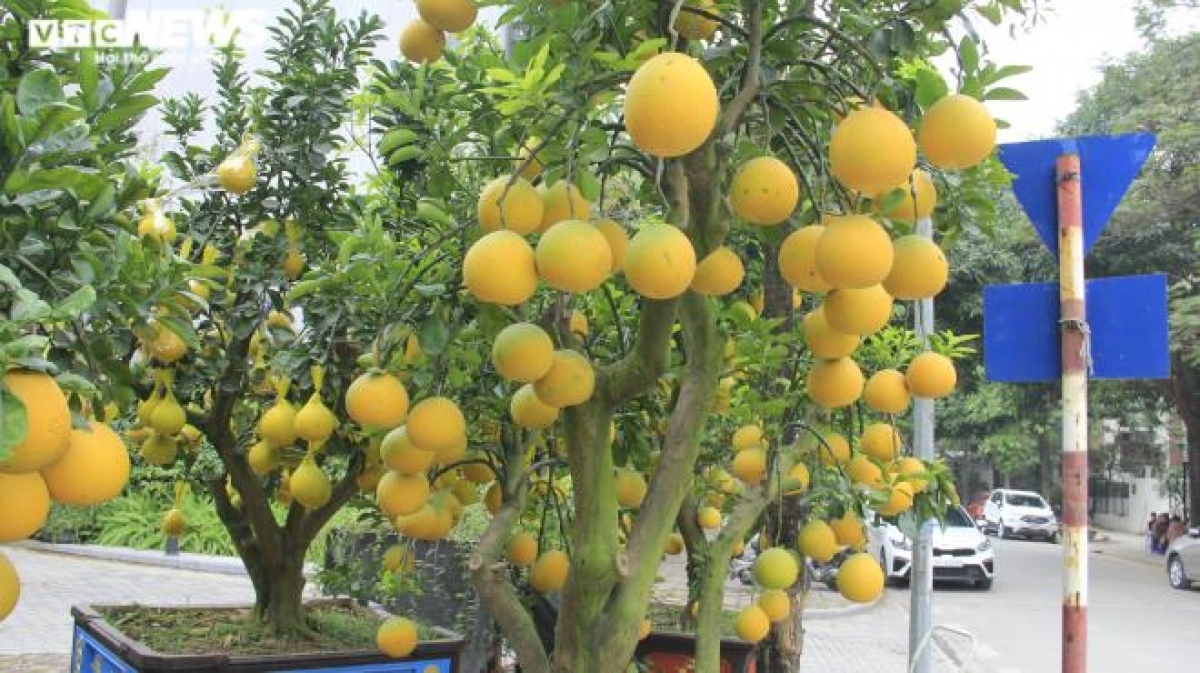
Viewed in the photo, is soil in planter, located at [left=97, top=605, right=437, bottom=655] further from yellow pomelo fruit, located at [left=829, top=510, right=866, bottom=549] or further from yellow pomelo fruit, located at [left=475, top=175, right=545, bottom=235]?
yellow pomelo fruit, located at [left=475, top=175, right=545, bottom=235]

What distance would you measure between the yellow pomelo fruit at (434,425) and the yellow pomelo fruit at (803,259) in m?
0.81

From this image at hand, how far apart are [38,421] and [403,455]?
1225 millimetres

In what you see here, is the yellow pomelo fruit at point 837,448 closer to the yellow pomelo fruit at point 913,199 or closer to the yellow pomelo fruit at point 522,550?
the yellow pomelo fruit at point 522,550

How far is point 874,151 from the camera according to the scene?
5.44ft

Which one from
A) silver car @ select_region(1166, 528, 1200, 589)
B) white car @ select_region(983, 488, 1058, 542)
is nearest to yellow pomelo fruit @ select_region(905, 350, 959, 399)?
silver car @ select_region(1166, 528, 1200, 589)

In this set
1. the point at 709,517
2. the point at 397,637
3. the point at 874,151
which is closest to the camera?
the point at 874,151

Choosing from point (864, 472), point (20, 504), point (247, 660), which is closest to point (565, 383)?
point (20, 504)

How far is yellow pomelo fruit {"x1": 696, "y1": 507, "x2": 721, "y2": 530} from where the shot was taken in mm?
4023

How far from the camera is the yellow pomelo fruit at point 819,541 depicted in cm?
291

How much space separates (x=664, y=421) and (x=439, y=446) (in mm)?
1284

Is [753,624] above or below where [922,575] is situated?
above

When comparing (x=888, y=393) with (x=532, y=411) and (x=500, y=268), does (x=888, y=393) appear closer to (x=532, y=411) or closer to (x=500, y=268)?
(x=532, y=411)

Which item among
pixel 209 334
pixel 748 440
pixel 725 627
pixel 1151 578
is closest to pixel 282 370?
pixel 209 334

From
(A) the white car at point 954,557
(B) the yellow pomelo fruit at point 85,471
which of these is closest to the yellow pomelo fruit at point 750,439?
(B) the yellow pomelo fruit at point 85,471
